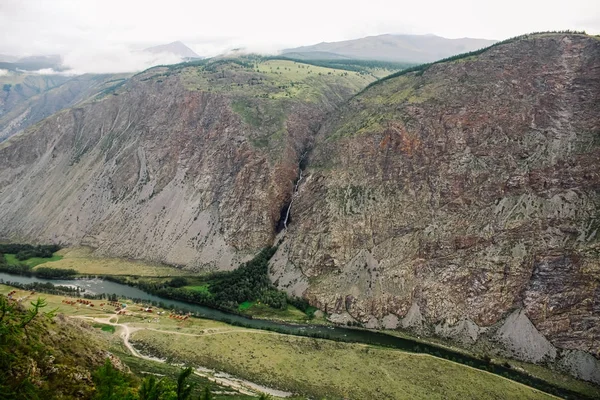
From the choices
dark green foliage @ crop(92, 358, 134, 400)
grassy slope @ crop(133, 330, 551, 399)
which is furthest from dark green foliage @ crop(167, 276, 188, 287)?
dark green foliage @ crop(92, 358, 134, 400)

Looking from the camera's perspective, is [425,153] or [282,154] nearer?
[425,153]


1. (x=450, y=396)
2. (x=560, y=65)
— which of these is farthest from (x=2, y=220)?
(x=560, y=65)

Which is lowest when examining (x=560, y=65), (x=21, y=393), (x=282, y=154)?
(x=21, y=393)

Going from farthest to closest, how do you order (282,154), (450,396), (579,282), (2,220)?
(2,220) → (282,154) → (579,282) → (450,396)

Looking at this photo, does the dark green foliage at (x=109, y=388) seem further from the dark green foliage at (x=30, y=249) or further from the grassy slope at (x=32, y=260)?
the dark green foliage at (x=30, y=249)

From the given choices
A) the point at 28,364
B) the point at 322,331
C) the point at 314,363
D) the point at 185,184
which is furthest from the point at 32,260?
the point at 28,364

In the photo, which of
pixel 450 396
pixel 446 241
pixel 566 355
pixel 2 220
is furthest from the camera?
pixel 2 220

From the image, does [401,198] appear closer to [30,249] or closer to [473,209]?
[473,209]

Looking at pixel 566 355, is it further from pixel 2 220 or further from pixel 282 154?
pixel 2 220
